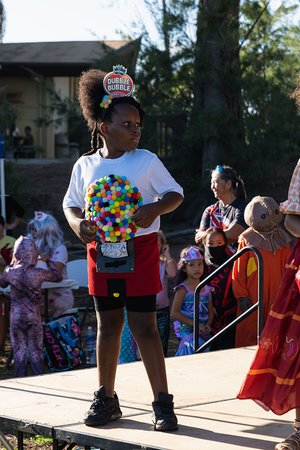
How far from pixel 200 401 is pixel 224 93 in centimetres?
1061

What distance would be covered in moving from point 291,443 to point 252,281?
3.47 m

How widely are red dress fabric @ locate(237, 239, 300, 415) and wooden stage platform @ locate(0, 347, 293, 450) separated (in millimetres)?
270

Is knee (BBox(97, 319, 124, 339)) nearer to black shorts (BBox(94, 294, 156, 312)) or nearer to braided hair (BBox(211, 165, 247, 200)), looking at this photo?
black shorts (BBox(94, 294, 156, 312))

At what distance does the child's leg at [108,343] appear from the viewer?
5.29 metres

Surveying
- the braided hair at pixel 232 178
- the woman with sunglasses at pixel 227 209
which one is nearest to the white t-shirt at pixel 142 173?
the woman with sunglasses at pixel 227 209

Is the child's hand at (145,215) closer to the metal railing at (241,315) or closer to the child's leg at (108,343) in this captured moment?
the child's leg at (108,343)

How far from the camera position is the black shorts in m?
5.21

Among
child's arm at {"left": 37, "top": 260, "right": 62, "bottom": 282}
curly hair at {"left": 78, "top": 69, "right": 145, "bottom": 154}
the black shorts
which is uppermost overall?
curly hair at {"left": 78, "top": 69, "right": 145, "bottom": 154}

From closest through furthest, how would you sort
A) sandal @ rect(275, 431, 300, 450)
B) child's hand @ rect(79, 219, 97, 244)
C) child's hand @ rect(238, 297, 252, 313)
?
sandal @ rect(275, 431, 300, 450) < child's hand @ rect(79, 219, 97, 244) < child's hand @ rect(238, 297, 252, 313)

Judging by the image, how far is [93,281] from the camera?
5293 millimetres

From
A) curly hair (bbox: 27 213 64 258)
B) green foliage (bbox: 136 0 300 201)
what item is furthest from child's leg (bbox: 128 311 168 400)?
green foliage (bbox: 136 0 300 201)

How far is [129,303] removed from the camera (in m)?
5.24

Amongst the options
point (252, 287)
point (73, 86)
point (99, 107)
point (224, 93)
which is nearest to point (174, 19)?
point (224, 93)

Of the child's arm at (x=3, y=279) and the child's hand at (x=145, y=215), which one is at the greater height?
the child's hand at (x=145, y=215)
